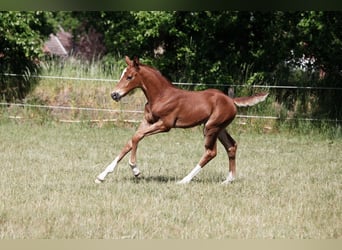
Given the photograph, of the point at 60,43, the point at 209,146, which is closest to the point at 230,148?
the point at 209,146

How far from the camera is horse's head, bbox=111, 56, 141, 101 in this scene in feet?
19.1

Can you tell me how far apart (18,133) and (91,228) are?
695 cm

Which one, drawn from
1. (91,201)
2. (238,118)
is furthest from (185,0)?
(238,118)

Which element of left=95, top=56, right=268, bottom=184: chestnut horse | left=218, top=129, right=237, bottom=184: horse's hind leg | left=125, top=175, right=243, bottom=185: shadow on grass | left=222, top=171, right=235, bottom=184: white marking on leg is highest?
left=95, top=56, right=268, bottom=184: chestnut horse

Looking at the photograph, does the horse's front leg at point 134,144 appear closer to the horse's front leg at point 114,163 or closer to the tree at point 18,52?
the horse's front leg at point 114,163

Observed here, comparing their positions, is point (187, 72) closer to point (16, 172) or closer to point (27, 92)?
point (27, 92)

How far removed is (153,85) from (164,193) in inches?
46.7

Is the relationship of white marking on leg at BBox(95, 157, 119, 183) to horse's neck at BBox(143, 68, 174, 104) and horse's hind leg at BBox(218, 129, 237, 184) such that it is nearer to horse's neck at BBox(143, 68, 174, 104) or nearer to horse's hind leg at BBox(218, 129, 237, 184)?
horse's neck at BBox(143, 68, 174, 104)

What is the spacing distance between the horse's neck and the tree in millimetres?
7804

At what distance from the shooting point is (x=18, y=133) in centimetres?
1054

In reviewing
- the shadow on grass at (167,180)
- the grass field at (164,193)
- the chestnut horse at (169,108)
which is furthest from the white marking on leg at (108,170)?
the shadow on grass at (167,180)

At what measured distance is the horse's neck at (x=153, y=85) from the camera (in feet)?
19.5

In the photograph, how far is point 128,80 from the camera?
586 centimetres

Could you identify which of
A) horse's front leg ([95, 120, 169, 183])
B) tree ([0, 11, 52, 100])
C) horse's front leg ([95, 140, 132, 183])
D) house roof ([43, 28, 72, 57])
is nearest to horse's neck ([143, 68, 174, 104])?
horse's front leg ([95, 120, 169, 183])
